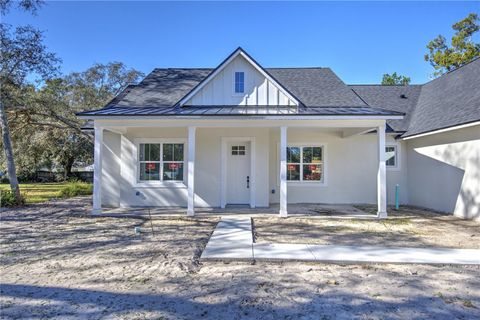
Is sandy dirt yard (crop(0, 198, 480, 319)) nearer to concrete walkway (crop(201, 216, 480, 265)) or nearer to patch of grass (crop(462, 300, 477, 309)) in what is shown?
patch of grass (crop(462, 300, 477, 309))

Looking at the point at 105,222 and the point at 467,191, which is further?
the point at 467,191

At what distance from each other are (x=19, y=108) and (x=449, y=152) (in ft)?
63.8

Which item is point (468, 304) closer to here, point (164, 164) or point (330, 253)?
point (330, 253)

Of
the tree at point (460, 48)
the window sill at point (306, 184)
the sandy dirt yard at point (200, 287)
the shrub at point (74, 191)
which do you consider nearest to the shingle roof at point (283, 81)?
the window sill at point (306, 184)

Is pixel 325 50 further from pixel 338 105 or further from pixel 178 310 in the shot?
pixel 178 310

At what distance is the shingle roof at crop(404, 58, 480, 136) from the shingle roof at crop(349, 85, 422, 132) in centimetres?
34

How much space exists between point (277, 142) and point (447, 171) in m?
6.48

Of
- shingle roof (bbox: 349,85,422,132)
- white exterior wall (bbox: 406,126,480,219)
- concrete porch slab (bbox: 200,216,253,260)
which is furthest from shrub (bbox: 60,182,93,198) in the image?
white exterior wall (bbox: 406,126,480,219)

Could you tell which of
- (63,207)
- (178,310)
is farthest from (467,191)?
(63,207)

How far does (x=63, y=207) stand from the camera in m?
12.4

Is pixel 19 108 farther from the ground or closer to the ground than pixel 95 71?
closer to the ground

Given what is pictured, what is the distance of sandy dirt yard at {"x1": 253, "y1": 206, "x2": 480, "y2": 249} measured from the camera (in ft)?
22.7

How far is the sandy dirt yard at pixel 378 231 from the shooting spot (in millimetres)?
6926

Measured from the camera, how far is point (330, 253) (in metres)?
5.84
